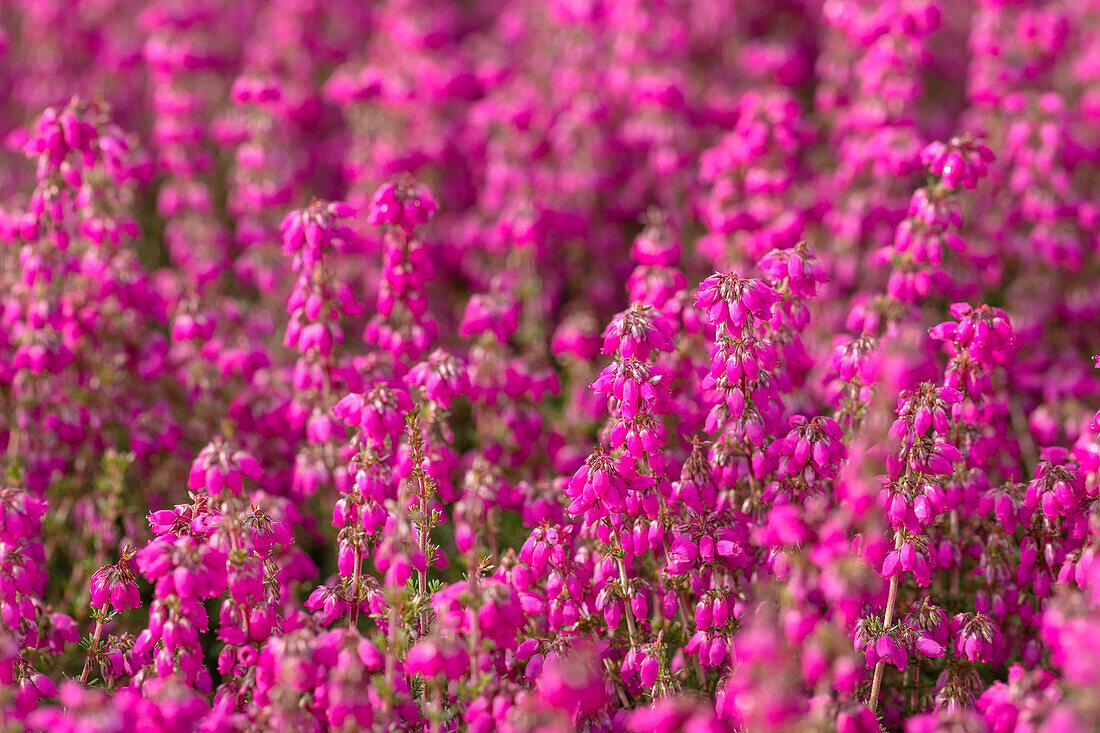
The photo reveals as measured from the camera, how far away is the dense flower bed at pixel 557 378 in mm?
4184

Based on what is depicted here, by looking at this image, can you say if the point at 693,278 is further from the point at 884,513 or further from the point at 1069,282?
the point at 884,513

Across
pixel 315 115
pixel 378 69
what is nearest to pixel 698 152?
pixel 378 69

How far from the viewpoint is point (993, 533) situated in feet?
17.3

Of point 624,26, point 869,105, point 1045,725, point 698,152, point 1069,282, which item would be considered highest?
point 624,26

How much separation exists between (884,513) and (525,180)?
16.1 ft

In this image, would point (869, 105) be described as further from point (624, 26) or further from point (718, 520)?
point (718, 520)

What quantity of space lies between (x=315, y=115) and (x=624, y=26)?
3415 mm

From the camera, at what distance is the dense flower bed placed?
4.18 metres

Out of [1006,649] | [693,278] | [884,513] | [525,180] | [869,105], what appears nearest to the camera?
[884,513]

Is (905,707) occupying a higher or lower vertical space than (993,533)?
lower

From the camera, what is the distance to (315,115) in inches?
415

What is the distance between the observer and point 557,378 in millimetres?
7137

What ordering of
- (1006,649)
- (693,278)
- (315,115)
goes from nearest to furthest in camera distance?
(1006,649), (693,278), (315,115)

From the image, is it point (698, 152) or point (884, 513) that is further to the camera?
point (698, 152)
